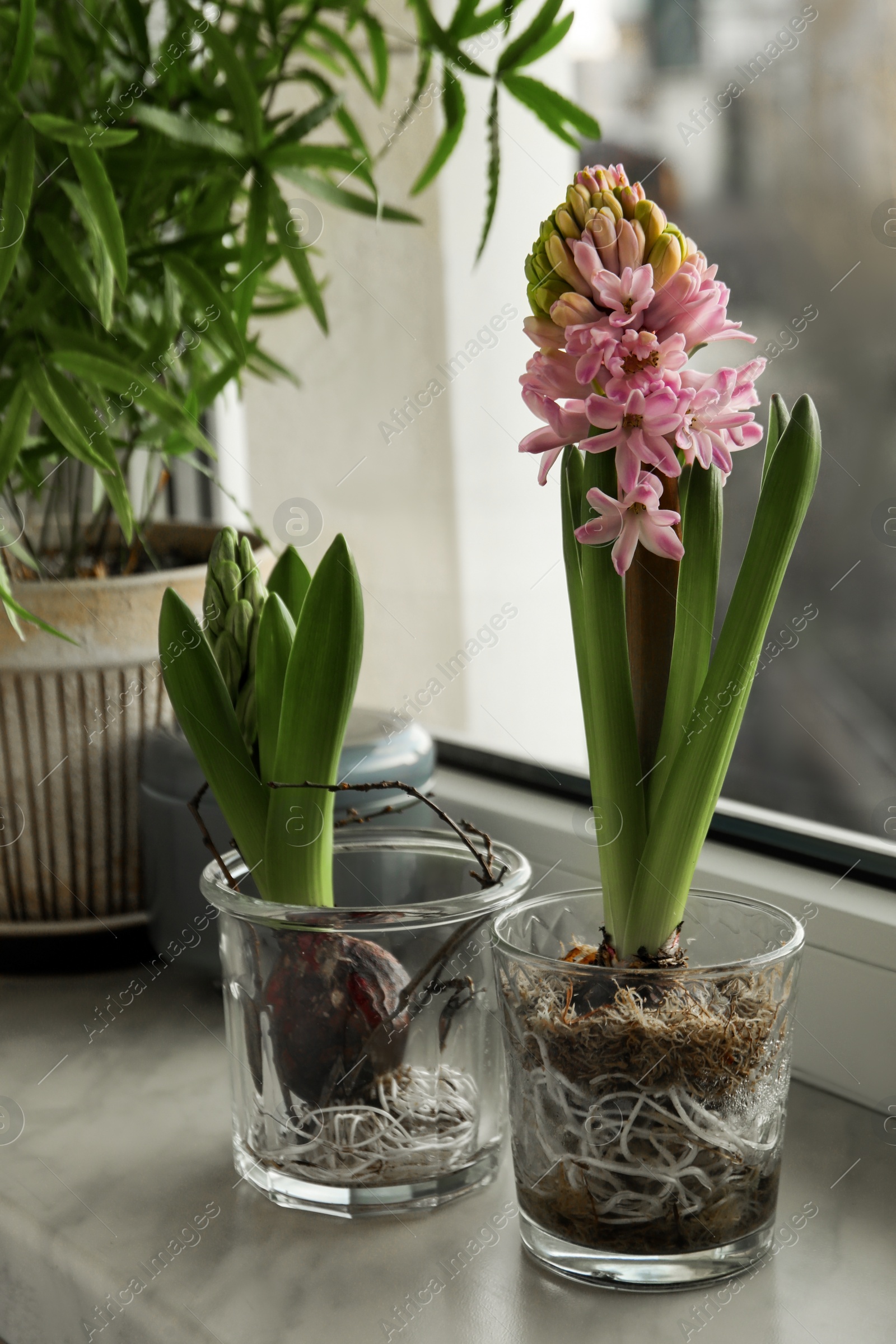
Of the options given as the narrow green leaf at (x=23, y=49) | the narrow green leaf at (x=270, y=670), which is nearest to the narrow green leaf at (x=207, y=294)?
the narrow green leaf at (x=23, y=49)

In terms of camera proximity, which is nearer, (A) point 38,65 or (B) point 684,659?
(B) point 684,659

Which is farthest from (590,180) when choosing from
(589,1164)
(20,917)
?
(20,917)

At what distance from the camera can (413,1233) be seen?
0.45 meters

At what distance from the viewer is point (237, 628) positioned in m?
0.48

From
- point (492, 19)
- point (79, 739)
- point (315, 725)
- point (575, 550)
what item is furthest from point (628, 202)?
point (79, 739)

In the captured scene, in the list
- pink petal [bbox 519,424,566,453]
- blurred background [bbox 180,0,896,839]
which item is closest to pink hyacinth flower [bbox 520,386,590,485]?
pink petal [bbox 519,424,566,453]

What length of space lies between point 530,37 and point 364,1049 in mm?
488

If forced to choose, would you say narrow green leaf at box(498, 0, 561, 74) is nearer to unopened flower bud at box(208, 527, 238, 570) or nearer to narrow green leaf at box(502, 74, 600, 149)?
narrow green leaf at box(502, 74, 600, 149)

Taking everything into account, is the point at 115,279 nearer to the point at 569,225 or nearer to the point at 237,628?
the point at 237,628

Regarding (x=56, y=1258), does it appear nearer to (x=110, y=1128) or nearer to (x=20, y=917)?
(x=110, y=1128)

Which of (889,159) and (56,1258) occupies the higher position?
(889,159)

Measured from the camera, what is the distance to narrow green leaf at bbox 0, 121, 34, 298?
1.80 feet

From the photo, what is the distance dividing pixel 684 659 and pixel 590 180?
15 cm

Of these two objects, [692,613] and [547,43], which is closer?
[692,613]
